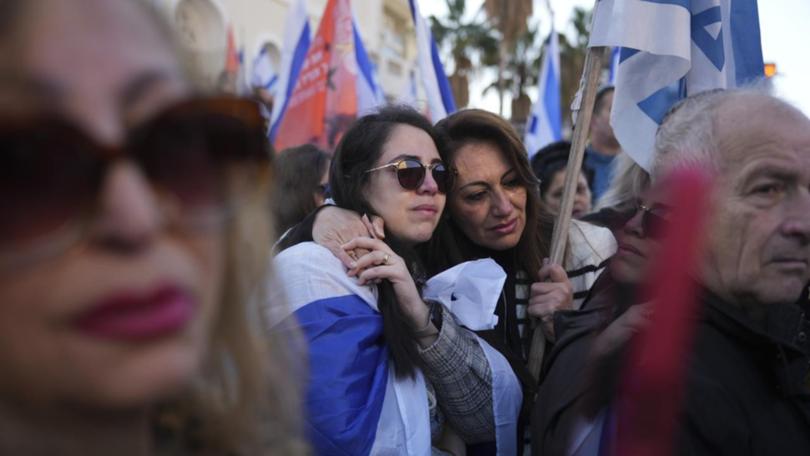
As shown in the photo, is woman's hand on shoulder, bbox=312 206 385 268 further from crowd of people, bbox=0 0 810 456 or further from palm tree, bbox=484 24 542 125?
palm tree, bbox=484 24 542 125

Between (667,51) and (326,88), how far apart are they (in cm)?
318

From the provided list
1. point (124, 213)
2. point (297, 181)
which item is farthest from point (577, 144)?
point (124, 213)

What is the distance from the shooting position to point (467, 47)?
33062 millimetres

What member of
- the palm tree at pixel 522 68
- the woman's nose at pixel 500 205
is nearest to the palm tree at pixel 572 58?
the palm tree at pixel 522 68

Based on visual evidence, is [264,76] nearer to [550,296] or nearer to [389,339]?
[550,296]

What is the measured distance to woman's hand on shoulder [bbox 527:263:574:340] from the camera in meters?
2.71

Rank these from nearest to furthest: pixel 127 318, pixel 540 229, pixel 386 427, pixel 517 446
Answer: pixel 127 318 < pixel 386 427 < pixel 517 446 < pixel 540 229

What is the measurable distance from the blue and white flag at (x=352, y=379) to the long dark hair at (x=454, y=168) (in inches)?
21.1

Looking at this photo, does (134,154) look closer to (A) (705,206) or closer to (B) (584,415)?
(A) (705,206)

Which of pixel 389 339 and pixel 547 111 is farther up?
pixel 547 111

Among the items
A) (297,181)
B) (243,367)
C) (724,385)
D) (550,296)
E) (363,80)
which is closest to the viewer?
(243,367)

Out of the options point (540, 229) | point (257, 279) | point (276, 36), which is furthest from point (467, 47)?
point (257, 279)

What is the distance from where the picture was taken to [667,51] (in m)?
2.66

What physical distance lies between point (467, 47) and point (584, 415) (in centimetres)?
3260
